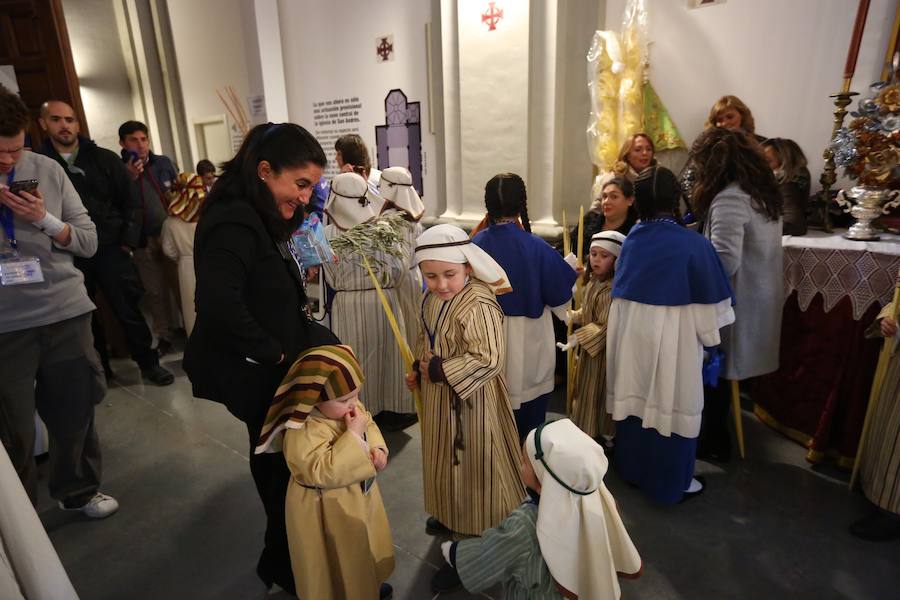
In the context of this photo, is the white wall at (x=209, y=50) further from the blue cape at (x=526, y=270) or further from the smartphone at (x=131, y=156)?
the blue cape at (x=526, y=270)

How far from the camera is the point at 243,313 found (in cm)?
150

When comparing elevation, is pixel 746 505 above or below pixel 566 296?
below

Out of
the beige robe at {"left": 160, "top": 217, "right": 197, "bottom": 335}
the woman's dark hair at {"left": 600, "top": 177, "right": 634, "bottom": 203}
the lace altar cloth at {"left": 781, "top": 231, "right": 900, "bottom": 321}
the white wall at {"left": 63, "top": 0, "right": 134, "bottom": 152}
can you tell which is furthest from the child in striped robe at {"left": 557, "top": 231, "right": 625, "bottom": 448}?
the white wall at {"left": 63, "top": 0, "right": 134, "bottom": 152}

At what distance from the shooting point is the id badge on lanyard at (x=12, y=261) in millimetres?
2023

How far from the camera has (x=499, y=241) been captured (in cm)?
228

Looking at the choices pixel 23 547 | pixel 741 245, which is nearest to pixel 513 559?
pixel 23 547

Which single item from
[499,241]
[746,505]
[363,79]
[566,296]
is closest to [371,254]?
[499,241]

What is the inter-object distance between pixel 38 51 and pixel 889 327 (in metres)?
6.16

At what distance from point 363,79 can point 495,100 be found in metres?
1.95

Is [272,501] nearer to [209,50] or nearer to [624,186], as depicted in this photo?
[624,186]

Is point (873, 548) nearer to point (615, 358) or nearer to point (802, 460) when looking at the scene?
point (802, 460)

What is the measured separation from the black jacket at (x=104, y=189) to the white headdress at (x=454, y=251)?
2.86 meters

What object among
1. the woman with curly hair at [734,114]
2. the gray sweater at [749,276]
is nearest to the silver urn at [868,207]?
the gray sweater at [749,276]

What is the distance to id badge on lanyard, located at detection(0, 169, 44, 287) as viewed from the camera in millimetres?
2023
